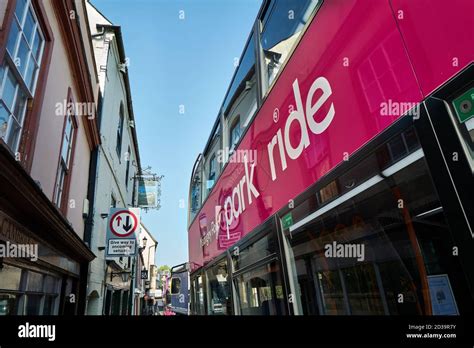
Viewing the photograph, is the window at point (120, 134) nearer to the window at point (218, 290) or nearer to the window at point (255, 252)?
the window at point (218, 290)

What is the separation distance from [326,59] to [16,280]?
3231mm

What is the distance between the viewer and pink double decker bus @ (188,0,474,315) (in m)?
1.20

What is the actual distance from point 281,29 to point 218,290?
272cm

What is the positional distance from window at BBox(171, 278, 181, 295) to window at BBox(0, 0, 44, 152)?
5.68 meters

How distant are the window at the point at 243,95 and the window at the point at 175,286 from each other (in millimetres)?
5324

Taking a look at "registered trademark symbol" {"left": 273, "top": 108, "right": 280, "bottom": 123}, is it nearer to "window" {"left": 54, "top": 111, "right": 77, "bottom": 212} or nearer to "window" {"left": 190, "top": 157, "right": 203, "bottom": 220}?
"window" {"left": 190, "top": 157, "right": 203, "bottom": 220}

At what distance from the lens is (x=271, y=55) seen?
275 centimetres

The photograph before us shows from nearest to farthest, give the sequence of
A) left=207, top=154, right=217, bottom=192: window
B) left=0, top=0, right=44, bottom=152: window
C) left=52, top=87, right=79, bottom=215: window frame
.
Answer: left=0, top=0, right=44, bottom=152: window < left=207, top=154, right=217, bottom=192: window < left=52, top=87, right=79, bottom=215: window frame

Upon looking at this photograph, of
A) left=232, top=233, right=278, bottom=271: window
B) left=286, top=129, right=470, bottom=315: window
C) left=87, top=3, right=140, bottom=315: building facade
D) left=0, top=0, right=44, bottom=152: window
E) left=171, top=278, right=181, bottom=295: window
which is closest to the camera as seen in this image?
left=286, top=129, right=470, bottom=315: window

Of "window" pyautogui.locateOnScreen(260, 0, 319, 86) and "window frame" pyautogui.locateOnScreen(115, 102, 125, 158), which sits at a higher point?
"window frame" pyautogui.locateOnScreen(115, 102, 125, 158)

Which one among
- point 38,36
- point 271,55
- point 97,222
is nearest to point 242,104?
point 271,55

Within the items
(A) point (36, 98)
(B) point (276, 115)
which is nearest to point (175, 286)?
(A) point (36, 98)

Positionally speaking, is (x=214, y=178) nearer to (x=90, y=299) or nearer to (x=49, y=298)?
(x=49, y=298)

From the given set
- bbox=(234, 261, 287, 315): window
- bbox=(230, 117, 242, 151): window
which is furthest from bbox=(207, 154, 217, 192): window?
bbox=(234, 261, 287, 315): window
